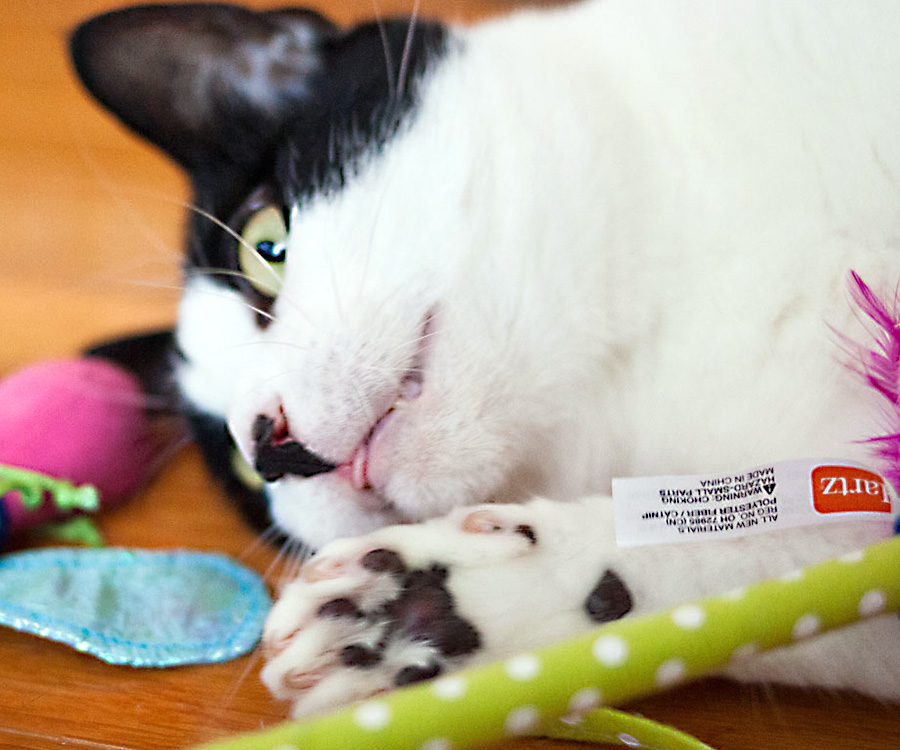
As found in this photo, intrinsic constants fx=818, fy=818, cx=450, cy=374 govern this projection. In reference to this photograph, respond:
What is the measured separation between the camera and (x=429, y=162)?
902 millimetres

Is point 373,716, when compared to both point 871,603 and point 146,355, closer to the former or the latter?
point 871,603

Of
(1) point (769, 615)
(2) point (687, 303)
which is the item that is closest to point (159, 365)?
(2) point (687, 303)

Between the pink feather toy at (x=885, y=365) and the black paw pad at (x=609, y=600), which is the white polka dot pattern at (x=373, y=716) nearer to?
the black paw pad at (x=609, y=600)

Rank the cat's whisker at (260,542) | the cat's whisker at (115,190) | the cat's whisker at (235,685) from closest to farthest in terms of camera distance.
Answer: the cat's whisker at (235,685) → the cat's whisker at (260,542) → the cat's whisker at (115,190)

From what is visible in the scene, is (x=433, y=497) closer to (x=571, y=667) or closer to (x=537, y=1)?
(x=571, y=667)

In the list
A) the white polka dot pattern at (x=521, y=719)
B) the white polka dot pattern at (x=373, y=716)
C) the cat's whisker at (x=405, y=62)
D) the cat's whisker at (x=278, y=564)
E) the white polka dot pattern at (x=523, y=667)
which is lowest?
the white polka dot pattern at (x=521, y=719)

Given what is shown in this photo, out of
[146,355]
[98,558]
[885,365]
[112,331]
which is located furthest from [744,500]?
[112,331]

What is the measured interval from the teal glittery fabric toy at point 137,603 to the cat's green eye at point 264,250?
36 cm

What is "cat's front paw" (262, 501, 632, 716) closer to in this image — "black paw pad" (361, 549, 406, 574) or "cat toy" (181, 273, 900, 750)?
"black paw pad" (361, 549, 406, 574)

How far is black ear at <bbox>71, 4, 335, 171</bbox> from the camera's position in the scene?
1077mm

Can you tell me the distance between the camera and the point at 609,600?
0.69 meters

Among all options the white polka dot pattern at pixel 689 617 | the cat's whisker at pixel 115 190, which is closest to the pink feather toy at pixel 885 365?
A: the white polka dot pattern at pixel 689 617

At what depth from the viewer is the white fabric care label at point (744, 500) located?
26.9 inches

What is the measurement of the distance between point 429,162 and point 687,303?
324mm
